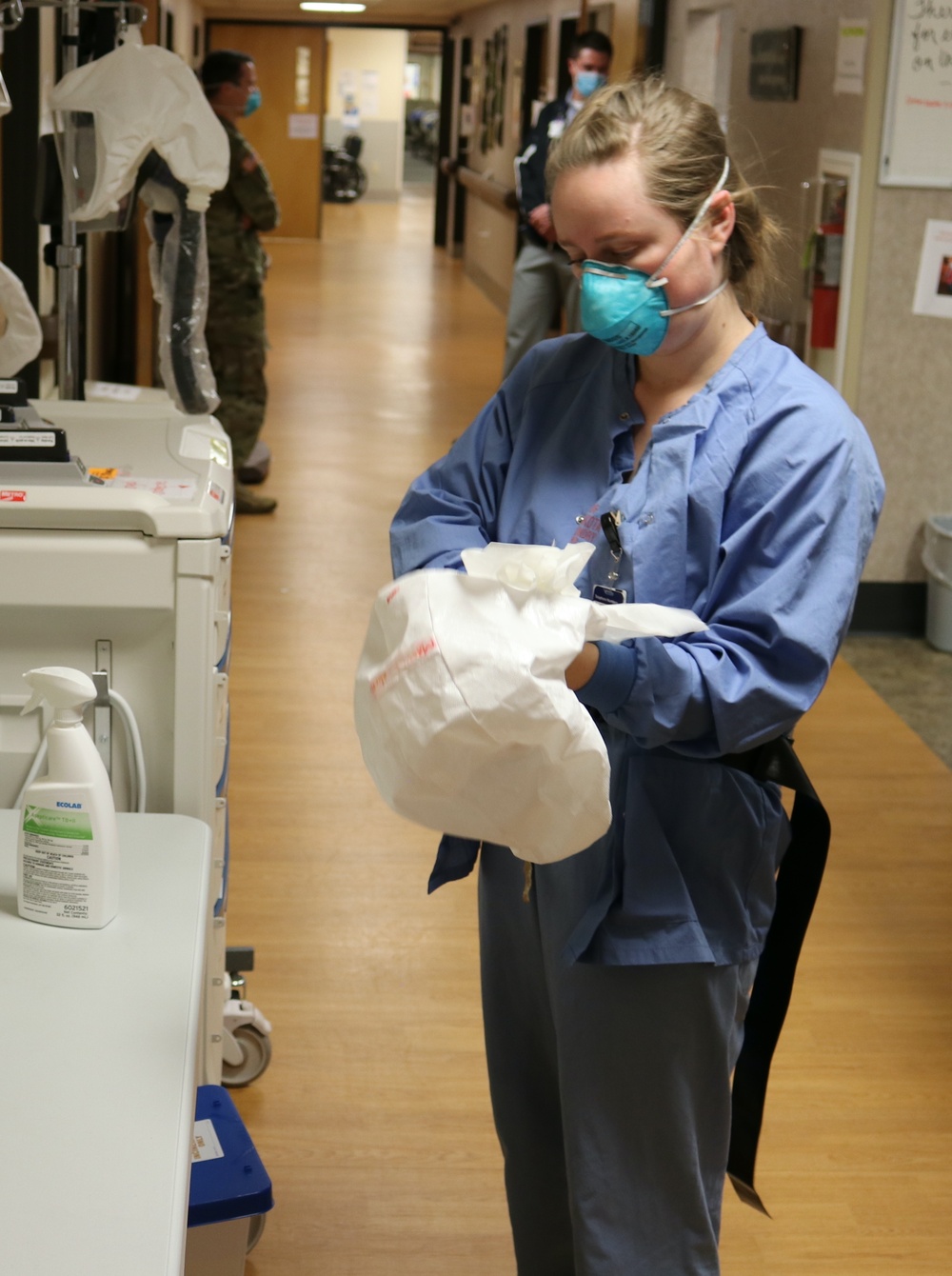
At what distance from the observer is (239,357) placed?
599cm

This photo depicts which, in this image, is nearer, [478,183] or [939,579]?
[939,579]

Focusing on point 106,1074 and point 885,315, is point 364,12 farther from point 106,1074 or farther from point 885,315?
point 106,1074

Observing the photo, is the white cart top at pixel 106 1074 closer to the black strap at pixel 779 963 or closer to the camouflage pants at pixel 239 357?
the black strap at pixel 779 963

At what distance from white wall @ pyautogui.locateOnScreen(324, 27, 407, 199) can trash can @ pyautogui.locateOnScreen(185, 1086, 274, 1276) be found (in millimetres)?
23009

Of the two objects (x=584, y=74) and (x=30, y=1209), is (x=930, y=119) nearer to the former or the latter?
(x=584, y=74)

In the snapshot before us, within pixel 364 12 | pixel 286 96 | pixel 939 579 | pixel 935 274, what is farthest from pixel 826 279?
pixel 286 96

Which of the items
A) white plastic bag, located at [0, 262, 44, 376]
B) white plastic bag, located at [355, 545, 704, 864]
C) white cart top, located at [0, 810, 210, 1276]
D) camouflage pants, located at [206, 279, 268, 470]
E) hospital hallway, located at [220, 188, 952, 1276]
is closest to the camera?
→ white cart top, located at [0, 810, 210, 1276]

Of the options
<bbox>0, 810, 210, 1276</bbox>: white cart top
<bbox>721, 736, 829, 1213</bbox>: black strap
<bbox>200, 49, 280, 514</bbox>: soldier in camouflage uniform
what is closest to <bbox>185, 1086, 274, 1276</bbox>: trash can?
<bbox>0, 810, 210, 1276</bbox>: white cart top

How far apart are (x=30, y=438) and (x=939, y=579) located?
3.51 metres

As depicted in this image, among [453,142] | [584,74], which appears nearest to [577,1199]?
[584,74]

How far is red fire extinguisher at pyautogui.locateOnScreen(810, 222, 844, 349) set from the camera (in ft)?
15.3

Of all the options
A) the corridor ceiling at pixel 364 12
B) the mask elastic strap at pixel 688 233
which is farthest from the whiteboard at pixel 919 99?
the corridor ceiling at pixel 364 12

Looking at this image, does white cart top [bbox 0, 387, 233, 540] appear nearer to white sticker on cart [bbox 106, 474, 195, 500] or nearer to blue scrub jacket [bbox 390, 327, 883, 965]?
white sticker on cart [bbox 106, 474, 195, 500]

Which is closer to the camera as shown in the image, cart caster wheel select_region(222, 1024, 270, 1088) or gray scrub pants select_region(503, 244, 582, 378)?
cart caster wheel select_region(222, 1024, 270, 1088)
